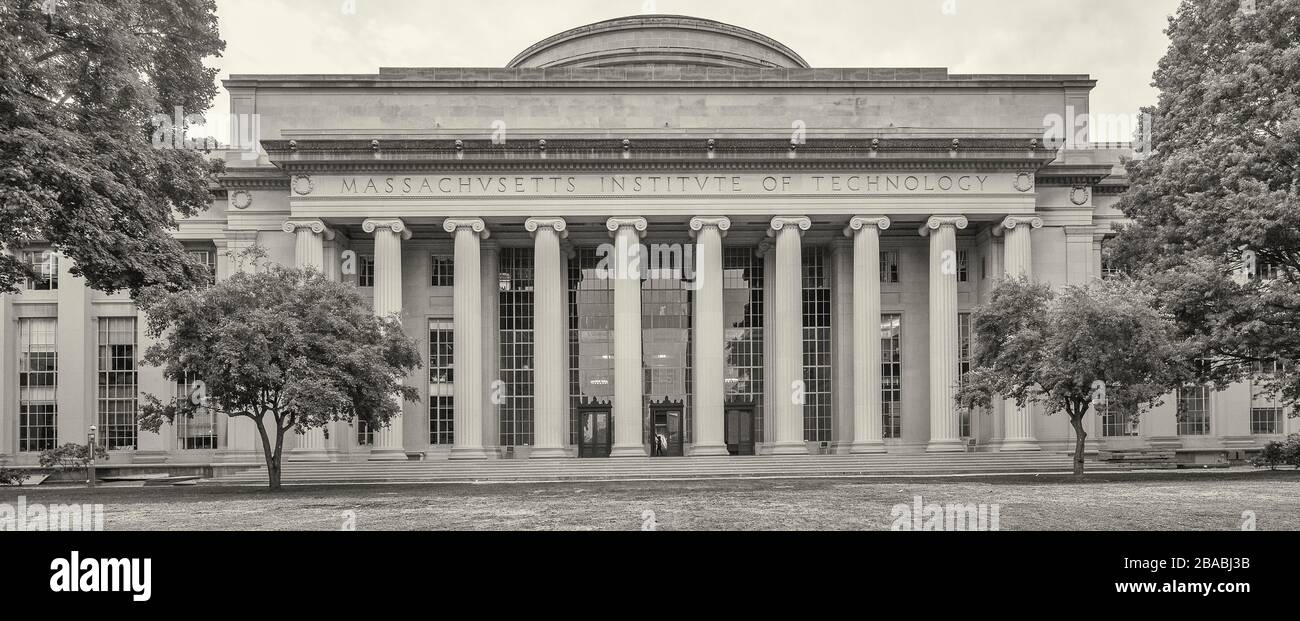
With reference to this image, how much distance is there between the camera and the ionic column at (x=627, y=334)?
44.6m

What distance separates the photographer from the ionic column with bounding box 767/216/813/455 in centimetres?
4488

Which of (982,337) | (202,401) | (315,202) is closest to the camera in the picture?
(202,401)

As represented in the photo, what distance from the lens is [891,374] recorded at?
4953 cm

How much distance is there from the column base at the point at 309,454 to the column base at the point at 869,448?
2445 centimetres

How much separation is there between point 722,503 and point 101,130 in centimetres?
1581

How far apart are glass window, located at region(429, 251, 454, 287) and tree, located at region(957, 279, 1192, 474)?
27.1 metres

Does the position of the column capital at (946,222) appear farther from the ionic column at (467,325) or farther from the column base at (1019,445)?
the ionic column at (467,325)

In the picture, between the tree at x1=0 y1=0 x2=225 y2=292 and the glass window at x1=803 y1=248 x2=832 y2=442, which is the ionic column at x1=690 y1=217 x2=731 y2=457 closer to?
the glass window at x1=803 y1=248 x2=832 y2=442

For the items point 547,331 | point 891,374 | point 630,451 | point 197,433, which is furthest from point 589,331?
point 197,433

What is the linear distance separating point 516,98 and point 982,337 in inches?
1053
